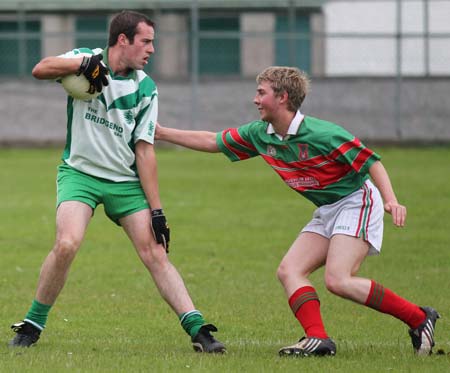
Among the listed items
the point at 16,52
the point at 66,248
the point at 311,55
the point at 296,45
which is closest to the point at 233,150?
the point at 66,248

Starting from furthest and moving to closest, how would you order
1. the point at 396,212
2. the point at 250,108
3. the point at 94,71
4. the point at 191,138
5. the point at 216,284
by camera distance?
the point at 250,108 → the point at 216,284 → the point at 191,138 → the point at 94,71 → the point at 396,212

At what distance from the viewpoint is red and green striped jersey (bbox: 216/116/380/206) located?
6672mm

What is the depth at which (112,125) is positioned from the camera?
271 inches

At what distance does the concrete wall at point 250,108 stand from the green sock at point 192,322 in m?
20.0

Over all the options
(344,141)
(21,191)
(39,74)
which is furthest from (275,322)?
(21,191)

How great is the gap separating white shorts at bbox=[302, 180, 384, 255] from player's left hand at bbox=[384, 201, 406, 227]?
340 millimetres

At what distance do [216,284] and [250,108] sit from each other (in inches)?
676

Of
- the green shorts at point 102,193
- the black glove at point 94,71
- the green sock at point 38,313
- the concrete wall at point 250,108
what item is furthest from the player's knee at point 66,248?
the concrete wall at point 250,108

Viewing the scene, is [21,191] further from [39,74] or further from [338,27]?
[338,27]

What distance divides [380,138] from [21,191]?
1135cm

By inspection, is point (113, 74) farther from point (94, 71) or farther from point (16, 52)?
point (16, 52)

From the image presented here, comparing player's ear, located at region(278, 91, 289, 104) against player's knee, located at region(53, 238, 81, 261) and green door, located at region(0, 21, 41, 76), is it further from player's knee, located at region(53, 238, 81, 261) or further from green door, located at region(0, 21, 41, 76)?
green door, located at region(0, 21, 41, 76)

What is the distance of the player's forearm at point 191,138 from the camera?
7.33m

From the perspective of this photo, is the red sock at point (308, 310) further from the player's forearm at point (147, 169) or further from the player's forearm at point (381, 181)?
the player's forearm at point (147, 169)
